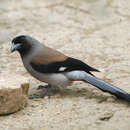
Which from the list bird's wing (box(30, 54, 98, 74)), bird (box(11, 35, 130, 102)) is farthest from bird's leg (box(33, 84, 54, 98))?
bird's wing (box(30, 54, 98, 74))

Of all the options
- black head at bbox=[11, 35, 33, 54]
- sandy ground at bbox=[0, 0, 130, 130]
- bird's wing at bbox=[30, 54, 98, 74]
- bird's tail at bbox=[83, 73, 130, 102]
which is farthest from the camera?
black head at bbox=[11, 35, 33, 54]

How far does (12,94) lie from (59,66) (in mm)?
885

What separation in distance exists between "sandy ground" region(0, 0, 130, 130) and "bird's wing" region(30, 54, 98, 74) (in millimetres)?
328

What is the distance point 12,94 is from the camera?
4.37 meters

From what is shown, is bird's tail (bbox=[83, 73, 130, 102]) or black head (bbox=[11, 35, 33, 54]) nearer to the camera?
bird's tail (bbox=[83, 73, 130, 102])

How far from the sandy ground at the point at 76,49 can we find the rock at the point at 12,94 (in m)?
0.09

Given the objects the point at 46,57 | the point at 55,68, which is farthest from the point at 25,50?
the point at 55,68

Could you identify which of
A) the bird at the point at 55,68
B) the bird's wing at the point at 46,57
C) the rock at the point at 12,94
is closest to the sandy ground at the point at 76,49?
the rock at the point at 12,94

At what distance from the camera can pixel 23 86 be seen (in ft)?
15.3

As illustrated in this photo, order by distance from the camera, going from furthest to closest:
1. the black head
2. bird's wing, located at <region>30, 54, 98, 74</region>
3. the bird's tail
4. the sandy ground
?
the black head < bird's wing, located at <region>30, 54, 98, 74</region> < the bird's tail < the sandy ground

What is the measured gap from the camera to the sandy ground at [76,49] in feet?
14.1

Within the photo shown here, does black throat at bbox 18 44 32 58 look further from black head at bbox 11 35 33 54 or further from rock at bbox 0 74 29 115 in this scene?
rock at bbox 0 74 29 115

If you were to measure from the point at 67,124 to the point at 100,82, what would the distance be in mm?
929

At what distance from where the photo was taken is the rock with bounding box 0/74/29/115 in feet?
14.3
